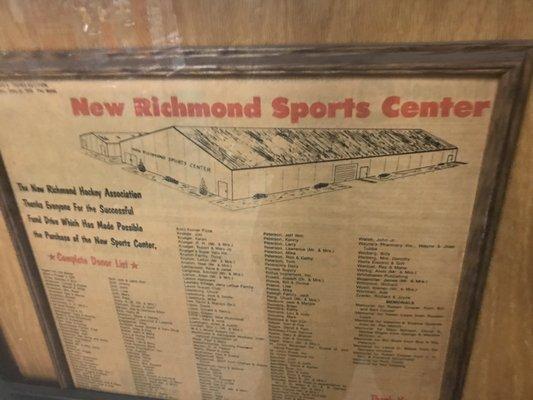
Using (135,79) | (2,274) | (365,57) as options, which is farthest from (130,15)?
(2,274)

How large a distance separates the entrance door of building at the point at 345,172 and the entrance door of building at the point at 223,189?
17cm

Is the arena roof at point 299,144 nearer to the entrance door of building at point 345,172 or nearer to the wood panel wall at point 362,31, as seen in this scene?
the entrance door of building at point 345,172

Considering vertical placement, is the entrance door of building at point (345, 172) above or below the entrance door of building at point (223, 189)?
above

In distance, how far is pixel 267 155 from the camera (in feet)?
2.00

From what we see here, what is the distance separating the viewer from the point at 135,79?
60 cm

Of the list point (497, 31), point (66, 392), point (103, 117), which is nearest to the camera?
point (497, 31)

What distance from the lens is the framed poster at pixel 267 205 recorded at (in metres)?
0.55

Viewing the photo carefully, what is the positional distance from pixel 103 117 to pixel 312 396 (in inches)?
24.9

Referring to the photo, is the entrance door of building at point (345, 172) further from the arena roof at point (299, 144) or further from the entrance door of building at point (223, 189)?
the entrance door of building at point (223, 189)

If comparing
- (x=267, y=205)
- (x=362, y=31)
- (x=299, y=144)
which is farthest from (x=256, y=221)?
(x=362, y=31)

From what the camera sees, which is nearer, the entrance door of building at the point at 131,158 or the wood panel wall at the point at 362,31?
the wood panel wall at the point at 362,31

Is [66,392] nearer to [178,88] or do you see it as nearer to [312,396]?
[312,396]

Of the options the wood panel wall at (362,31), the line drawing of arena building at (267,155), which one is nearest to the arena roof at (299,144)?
the line drawing of arena building at (267,155)

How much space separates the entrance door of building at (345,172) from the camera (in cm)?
60
